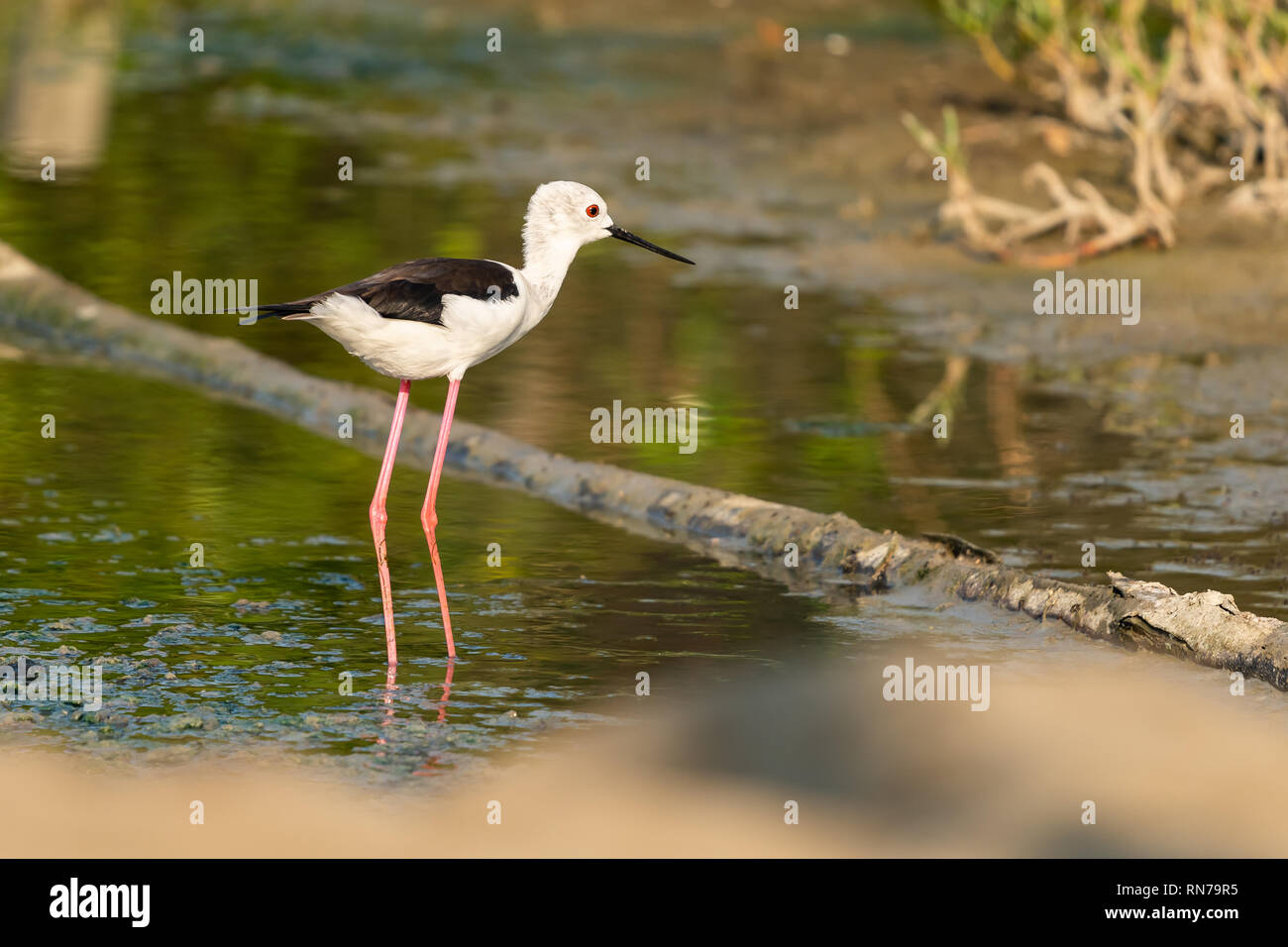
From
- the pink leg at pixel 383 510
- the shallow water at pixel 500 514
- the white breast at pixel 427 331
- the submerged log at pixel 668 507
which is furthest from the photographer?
the pink leg at pixel 383 510

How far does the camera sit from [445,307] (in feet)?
26.1

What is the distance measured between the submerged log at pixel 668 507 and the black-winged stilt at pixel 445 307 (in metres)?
1.16

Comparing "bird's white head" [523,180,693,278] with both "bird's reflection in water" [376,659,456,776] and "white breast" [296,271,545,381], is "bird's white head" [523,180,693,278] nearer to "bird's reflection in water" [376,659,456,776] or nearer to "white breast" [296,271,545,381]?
"white breast" [296,271,545,381]

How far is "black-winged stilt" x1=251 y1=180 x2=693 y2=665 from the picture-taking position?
25.7 ft

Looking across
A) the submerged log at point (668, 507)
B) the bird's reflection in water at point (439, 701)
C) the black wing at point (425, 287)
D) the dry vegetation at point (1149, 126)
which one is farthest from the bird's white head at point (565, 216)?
the dry vegetation at point (1149, 126)

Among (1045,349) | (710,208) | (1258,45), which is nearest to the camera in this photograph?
(1045,349)

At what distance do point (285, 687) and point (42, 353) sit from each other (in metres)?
5.86

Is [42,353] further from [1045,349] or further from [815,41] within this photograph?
[815,41]

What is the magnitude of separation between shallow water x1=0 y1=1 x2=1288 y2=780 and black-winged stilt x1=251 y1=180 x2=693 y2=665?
0.44 meters

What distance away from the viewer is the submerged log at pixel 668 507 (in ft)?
24.6

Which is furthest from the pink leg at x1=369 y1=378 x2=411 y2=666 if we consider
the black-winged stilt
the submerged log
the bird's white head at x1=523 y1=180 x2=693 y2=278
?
the submerged log

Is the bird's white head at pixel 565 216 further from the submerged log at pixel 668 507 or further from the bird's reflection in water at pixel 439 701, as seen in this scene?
the bird's reflection in water at pixel 439 701

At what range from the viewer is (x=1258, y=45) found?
16.1 metres
